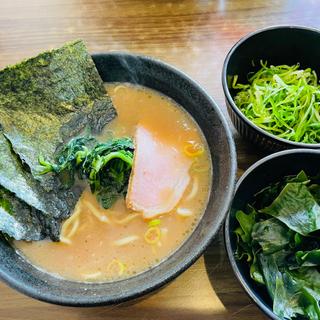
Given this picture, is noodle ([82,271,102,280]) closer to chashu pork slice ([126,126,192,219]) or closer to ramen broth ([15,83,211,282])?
ramen broth ([15,83,211,282])

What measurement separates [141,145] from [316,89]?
0.62 metres

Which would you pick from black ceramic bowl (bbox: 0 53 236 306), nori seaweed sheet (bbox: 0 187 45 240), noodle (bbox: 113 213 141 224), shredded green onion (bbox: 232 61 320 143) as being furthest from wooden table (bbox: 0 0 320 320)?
nori seaweed sheet (bbox: 0 187 45 240)

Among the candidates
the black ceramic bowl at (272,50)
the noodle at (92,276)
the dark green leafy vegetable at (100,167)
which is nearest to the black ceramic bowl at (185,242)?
the noodle at (92,276)

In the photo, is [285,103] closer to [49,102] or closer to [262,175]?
[262,175]

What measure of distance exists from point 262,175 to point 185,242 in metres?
0.30

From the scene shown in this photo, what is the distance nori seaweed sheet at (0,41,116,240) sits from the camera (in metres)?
1.27

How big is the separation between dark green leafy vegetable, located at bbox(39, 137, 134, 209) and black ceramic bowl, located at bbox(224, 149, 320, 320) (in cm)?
32

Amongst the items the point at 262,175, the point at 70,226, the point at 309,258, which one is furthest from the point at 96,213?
the point at 309,258

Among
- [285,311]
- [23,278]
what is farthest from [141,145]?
[285,311]

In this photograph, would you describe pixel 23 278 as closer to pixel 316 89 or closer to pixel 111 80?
pixel 111 80

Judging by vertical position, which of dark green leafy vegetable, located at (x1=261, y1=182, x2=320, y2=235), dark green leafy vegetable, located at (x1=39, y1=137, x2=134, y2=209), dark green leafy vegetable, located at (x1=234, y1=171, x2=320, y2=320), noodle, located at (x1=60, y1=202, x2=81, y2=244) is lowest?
dark green leafy vegetable, located at (x1=234, y1=171, x2=320, y2=320)

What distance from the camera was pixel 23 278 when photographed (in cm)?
120

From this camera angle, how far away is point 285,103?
5.04 feet

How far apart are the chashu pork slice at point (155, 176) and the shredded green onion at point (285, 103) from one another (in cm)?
29
